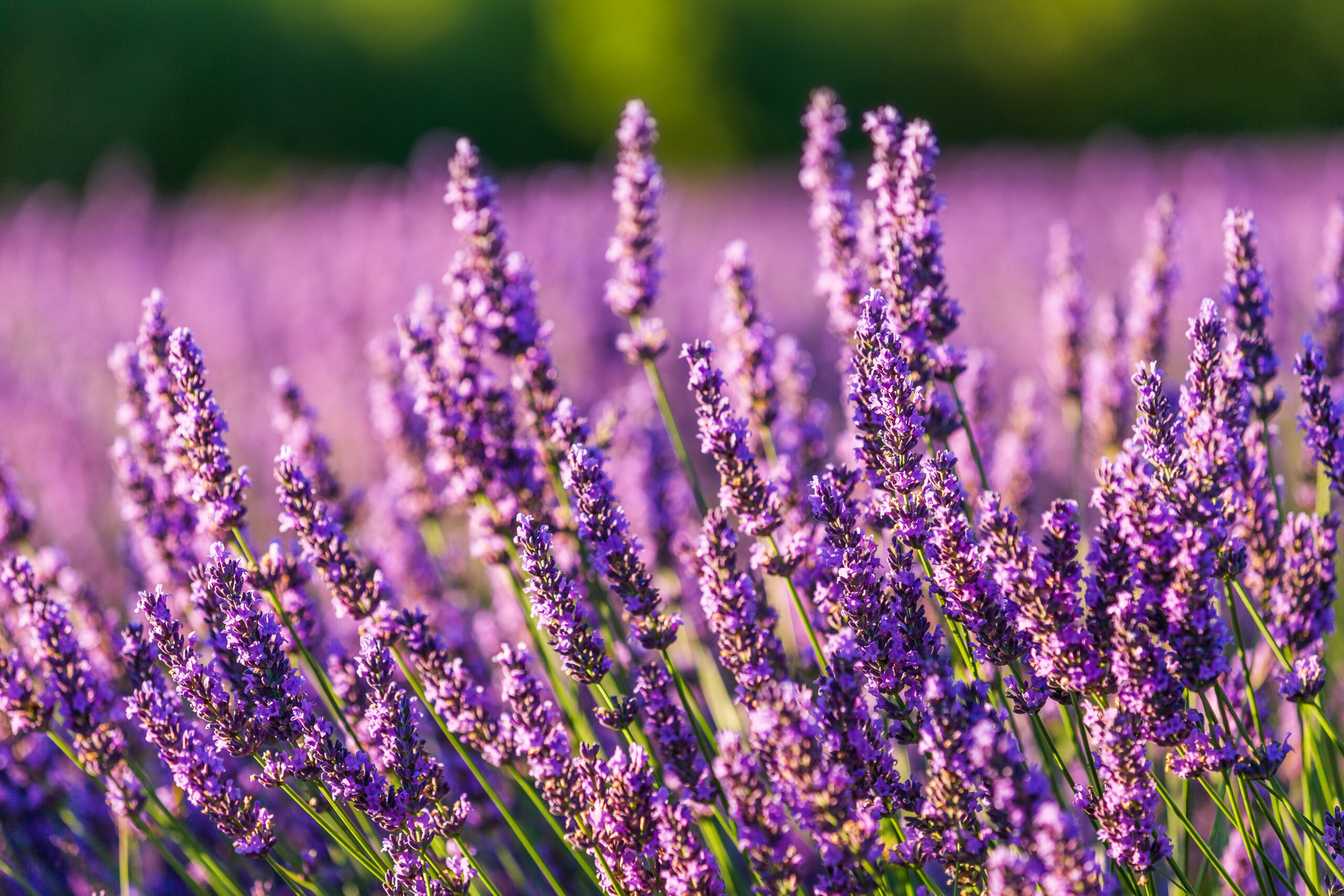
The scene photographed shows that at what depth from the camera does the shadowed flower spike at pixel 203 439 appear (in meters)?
1.91

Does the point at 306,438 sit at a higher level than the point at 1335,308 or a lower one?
higher

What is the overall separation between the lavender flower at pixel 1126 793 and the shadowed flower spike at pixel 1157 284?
4.94 feet

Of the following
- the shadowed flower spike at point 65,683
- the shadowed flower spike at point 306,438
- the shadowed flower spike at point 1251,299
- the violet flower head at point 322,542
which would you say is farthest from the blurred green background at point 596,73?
the shadowed flower spike at point 65,683

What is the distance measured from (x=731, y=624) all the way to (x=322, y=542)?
2.58 feet

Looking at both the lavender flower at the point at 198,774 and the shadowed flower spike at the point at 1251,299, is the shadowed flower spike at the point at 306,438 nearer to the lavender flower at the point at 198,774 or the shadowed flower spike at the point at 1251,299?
the lavender flower at the point at 198,774

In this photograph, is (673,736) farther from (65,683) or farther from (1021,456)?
(1021,456)

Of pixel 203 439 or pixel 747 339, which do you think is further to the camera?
pixel 747 339

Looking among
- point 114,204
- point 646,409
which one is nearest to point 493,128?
point 114,204

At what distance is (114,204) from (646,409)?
9.48 m

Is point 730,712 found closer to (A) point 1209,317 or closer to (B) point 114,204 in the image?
(A) point 1209,317

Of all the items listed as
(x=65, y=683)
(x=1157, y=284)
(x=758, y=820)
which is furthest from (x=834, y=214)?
(x=65, y=683)

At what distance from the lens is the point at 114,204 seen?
1084cm

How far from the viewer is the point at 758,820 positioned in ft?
5.09

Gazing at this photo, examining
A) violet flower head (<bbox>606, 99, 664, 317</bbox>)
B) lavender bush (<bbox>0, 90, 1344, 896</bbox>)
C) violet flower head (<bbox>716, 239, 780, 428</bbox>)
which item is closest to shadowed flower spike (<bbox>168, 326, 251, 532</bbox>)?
lavender bush (<bbox>0, 90, 1344, 896</bbox>)
